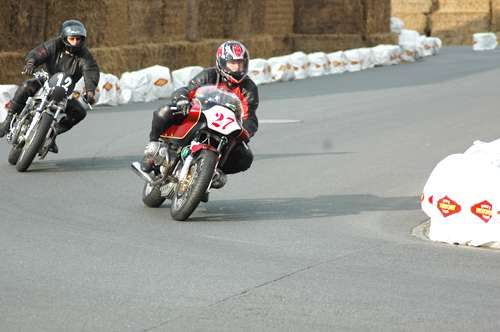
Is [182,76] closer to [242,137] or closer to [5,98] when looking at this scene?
[5,98]

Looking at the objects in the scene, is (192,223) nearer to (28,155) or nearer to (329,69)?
(28,155)

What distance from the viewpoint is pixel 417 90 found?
65.9 feet

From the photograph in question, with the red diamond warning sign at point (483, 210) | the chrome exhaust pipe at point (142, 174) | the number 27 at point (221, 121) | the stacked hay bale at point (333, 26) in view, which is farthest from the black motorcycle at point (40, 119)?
the stacked hay bale at point (333, 26)

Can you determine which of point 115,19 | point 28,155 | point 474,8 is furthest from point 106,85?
point 474,8

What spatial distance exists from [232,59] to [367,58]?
2176 centimetres

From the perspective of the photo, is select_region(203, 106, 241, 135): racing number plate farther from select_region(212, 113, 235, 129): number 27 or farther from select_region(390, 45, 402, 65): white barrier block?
select_region(390, 45, 402, 65): white barrier block

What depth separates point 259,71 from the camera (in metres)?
22.3

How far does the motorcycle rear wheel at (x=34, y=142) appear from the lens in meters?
8.86

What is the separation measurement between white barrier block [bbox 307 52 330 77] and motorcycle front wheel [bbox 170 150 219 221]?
18.7 metres

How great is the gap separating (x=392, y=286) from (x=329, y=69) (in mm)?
21569

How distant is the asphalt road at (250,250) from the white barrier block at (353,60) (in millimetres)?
14796

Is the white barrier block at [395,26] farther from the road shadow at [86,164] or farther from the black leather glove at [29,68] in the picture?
the black leather glove at [29,68]

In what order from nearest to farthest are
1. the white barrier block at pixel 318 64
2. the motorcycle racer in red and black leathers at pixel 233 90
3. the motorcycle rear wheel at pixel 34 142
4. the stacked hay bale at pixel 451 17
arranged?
the motorcycle racer in red and black leathers at pixel 233 90, the motorcycle rear wheel at pixel 34 142, the white barrier block at pixel 318 64, the stacked hay bale at pixel 451 17

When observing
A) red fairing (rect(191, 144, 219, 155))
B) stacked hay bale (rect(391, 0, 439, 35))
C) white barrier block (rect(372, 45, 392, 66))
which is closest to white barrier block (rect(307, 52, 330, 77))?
white barrier block (rect(372, 45, 392, 66))
